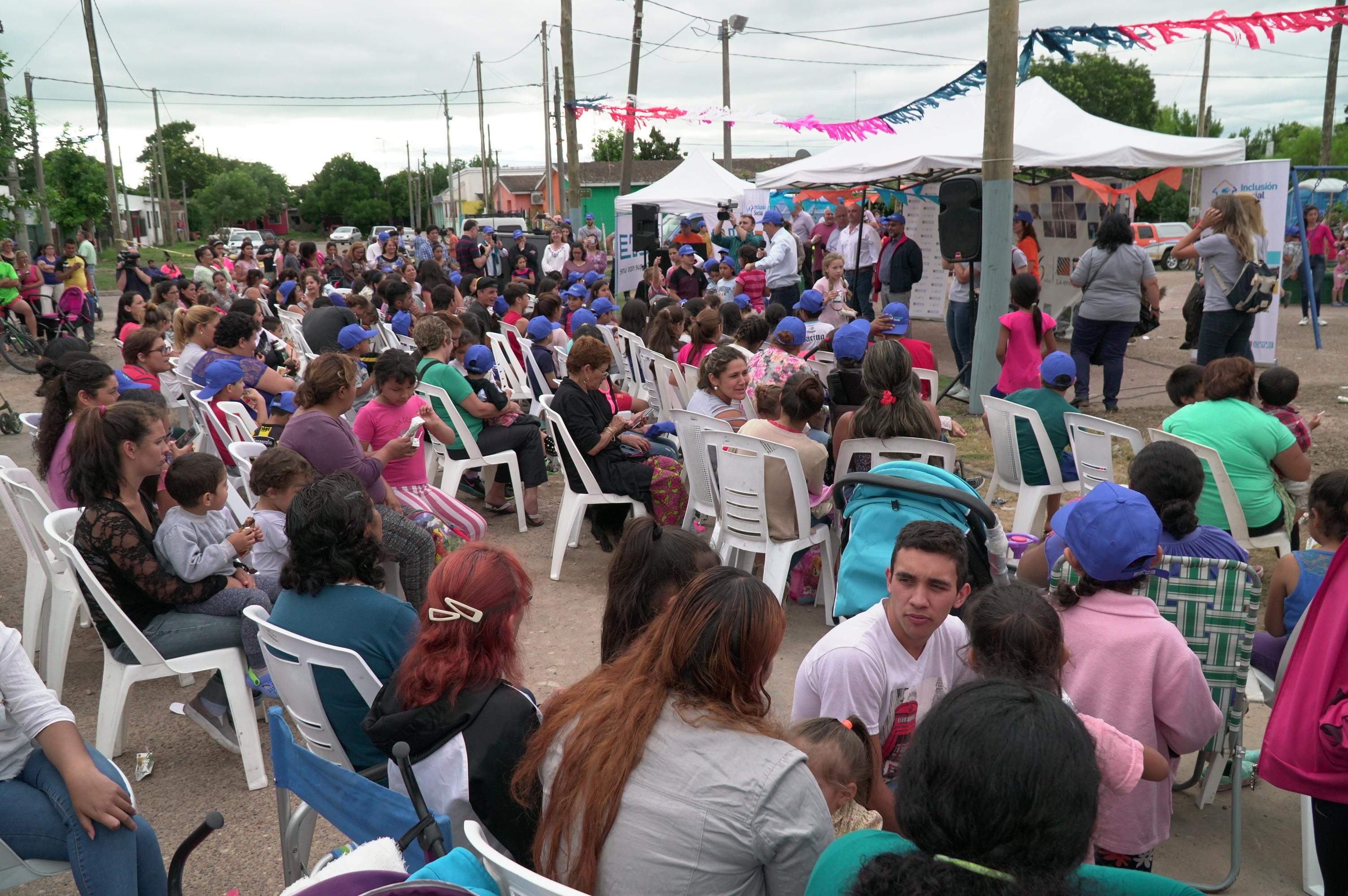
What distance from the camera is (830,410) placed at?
17.7 feet

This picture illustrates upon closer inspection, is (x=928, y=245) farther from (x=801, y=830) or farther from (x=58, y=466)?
(x=801, y=830)

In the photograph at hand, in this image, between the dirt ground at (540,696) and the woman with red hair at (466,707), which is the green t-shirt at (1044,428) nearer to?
the dirt ground at (540,696)

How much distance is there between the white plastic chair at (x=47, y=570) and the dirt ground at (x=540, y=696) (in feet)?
0.70

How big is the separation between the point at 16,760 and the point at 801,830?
191 cm

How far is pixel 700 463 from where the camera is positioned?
16.1ft

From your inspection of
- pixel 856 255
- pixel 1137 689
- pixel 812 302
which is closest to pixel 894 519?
pixel 1137 689

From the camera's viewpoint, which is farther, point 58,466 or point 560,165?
point 560,165

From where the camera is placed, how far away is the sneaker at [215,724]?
3.56m

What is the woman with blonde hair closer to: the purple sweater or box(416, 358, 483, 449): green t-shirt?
box(416, 358, 483, 449): green t-shirt

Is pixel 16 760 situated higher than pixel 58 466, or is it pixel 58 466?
pixel 58 466

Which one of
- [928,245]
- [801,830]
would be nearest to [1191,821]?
[801,830]

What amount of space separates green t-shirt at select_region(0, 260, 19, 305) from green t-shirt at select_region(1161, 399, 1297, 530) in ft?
49.5

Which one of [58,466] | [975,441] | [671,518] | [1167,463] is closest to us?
[1167,463]

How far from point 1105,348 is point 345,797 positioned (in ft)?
27.8
